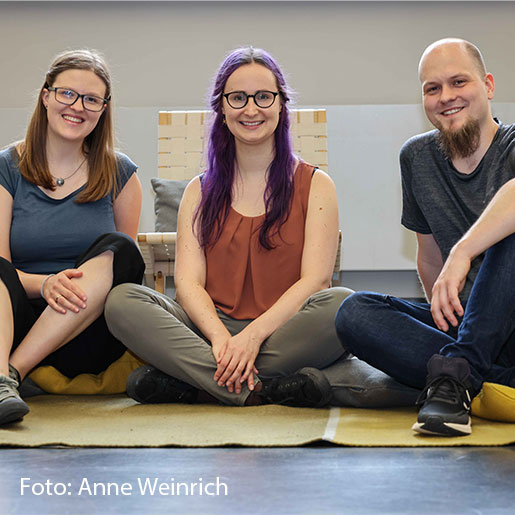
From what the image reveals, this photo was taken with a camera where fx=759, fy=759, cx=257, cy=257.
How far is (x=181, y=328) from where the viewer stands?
1735 mm

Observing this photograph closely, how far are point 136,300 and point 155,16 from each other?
315 cm

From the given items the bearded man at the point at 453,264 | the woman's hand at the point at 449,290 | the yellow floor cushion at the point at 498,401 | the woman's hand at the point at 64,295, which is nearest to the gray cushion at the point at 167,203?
the woman's hand at the point at 64,295

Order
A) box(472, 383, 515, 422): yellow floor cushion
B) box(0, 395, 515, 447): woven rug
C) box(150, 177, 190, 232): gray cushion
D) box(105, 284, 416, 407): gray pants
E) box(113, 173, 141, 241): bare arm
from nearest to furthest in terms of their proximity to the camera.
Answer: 1. box(0, 395, 515, 447): woven rug
2. box(472, 383, 515, 422): yellow floor cushion
3. box(105, 284, 416, 407): gray pants
4. box(113, 173, 141, 241): bare arm
5. box(150, 177, 190, 232): gray cushion

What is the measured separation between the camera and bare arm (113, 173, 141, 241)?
2.08m

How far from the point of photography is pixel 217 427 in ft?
4.65

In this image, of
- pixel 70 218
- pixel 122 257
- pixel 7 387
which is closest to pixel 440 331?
pixel 122 257

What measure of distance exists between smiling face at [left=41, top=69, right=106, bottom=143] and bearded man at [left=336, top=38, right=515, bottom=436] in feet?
2.72

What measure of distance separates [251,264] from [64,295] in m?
0.46

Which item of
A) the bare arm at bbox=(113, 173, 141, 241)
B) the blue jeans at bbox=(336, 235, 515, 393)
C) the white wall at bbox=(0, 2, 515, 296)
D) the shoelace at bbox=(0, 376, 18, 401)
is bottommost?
the shoelace at bbox=(0, 376, 18, 401)

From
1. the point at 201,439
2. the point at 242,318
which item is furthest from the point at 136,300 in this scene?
the point at 201,439

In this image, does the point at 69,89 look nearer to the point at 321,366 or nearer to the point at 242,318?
the point at 242,318

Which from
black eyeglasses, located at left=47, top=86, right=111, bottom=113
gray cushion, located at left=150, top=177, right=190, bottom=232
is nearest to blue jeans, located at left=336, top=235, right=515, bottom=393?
black eyeglasses, located at left=47, top=86, right=111, bottom=113

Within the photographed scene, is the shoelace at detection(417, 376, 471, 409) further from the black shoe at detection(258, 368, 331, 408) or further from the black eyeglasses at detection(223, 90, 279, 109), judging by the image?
the black eyeglasses at detection(223, 90, 279, 109)

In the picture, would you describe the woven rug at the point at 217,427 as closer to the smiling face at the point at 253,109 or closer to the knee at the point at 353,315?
the knee at the point at 353,315
